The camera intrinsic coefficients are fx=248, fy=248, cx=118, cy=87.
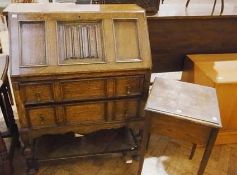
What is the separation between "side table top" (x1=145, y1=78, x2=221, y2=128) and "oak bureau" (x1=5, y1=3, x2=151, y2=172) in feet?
0.42

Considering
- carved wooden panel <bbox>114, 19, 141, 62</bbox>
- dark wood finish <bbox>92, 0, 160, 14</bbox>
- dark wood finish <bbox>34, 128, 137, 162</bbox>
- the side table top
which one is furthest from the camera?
dark wood finish <bbox>92, 0, 160, 14</bbox>

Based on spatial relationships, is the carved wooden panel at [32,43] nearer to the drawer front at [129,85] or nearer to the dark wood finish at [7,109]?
the dark wood finish at [7,109]

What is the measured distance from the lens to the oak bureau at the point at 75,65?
4.38ft

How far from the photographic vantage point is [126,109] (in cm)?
158

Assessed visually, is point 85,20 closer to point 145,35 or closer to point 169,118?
point 145,35

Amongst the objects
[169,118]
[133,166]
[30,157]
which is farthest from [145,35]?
[30,157]

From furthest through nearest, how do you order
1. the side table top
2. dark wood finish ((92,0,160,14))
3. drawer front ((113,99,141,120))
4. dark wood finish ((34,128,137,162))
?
dark wood finish ((92,0,160,14)) < dark wood finish ((34,128,137,162)) < drawer front ((113,99,141,120)) < the side table top

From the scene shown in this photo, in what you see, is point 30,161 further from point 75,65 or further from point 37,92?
point 75,65

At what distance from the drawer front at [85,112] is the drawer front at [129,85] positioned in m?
0.14

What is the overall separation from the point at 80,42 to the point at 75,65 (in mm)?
153

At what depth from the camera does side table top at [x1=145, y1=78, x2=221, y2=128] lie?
131 cm

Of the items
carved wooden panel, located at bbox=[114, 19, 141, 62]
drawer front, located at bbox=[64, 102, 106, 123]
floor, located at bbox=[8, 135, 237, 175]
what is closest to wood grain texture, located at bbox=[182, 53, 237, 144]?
floor, located at bbox=[8, 135, 237, 175]

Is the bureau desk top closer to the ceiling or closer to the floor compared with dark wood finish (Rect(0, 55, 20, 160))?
closer to the ceiling

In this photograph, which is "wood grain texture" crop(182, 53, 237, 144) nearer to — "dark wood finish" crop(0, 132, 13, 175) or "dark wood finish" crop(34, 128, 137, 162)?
"dark wood finish" crop(34, 128, 137, 162)
